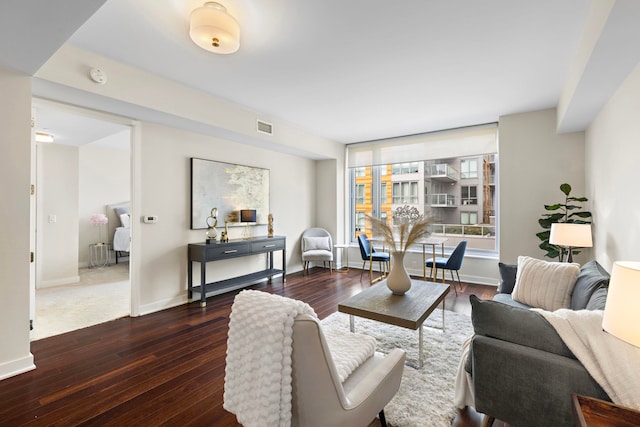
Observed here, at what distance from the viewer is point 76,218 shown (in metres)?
5.23

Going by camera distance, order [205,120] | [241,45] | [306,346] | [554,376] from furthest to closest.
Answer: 1. [205,120]
2. [241,45]
3. [554,376]
4. [306,346]

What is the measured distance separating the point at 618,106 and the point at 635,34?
107 centimetres

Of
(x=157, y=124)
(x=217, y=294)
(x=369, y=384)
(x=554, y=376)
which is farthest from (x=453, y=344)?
(x=157, y=124)

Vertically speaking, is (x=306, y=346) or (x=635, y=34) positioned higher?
(x=635, y=34)

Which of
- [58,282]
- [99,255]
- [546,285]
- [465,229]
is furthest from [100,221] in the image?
[546,285]

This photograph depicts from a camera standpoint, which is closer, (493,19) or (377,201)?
(493,19)

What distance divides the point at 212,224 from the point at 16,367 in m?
2.44

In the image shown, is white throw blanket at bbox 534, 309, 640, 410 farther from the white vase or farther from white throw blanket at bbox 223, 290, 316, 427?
the white vase

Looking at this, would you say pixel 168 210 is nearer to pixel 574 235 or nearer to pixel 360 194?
pixel 360 194

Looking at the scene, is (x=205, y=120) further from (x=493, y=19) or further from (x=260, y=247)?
(x=493, y=19)

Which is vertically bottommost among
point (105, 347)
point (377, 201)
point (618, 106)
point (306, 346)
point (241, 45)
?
point (105, 347)

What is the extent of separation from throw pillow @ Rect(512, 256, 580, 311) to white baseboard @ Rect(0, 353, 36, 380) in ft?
13.3

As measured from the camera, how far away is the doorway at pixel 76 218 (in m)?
3.52

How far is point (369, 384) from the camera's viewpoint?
139 cm
